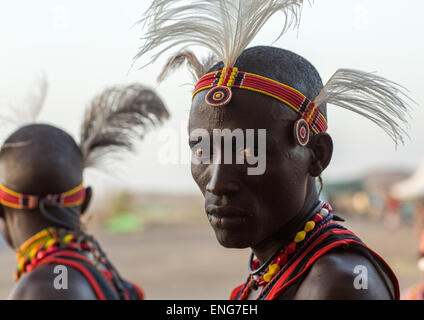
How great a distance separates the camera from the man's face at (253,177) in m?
2.22

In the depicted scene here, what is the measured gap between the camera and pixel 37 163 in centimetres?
379

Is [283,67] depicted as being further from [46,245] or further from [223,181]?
[46,245]

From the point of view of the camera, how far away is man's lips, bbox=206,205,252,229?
2.22 metres

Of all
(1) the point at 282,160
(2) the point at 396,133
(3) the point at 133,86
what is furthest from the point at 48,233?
(2) the point at 396,133

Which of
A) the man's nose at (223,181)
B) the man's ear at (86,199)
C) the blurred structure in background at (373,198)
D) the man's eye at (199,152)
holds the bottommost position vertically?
the man's nose at (223,181)

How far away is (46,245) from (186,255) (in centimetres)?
1383

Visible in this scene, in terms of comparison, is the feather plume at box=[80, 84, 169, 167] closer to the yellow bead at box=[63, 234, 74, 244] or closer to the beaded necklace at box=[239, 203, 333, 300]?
the yellow bead at box=[63, 234, 74, 244]

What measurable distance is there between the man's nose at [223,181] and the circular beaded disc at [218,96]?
257mm

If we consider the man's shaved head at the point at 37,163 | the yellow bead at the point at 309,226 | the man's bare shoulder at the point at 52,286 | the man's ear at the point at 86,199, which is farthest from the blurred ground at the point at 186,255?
the yellow bead at the point at 309,226

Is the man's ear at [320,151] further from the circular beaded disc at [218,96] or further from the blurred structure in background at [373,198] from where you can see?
the blurred structure in background at [373,198]

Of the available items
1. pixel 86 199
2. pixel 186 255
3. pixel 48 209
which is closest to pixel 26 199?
pixel 48 209

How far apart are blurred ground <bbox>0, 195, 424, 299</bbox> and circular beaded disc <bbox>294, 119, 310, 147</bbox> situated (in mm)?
9898

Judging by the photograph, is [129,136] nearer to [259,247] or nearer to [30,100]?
[30,100]

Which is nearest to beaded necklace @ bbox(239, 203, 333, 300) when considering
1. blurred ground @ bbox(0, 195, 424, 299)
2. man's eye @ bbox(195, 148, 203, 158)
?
man's eye @ bbox(195, 148, 203, 158)
